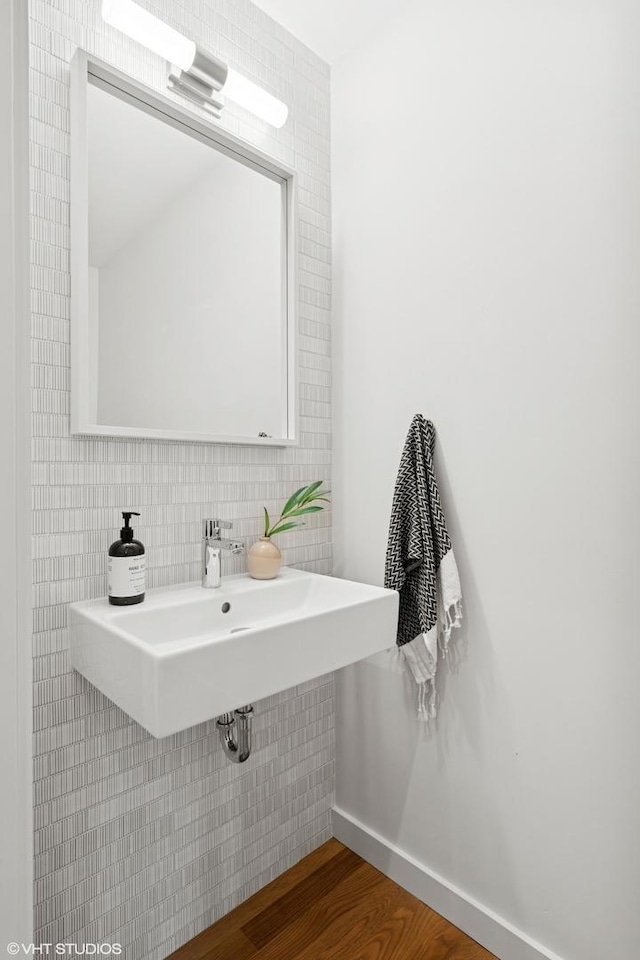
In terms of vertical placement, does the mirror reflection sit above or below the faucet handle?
above

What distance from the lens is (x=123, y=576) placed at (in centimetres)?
115

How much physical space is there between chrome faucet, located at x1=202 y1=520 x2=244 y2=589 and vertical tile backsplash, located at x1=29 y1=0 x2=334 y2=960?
3 centimetres

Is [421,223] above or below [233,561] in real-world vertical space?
above

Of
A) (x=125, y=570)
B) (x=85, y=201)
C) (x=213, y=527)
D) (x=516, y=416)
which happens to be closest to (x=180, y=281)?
(x=85, y=201)

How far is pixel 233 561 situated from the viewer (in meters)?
1.49

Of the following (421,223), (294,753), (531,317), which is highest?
(421,223)

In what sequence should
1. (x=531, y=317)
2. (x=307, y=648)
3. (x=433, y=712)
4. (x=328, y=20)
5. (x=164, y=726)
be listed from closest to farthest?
1. (x=164, y=726)
2. (x=307, y=648)
3. (x=531, y=317)
4. (x=433, y=712)
5. (x=328, y=20)

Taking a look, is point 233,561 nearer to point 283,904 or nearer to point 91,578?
point 91,578

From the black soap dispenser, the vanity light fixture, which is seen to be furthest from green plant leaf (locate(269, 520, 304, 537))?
the vanity light fixture

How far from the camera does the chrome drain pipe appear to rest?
1.32m

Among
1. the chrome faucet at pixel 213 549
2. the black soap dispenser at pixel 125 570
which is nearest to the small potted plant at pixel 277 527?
the chrome faucet at pixel 213 549

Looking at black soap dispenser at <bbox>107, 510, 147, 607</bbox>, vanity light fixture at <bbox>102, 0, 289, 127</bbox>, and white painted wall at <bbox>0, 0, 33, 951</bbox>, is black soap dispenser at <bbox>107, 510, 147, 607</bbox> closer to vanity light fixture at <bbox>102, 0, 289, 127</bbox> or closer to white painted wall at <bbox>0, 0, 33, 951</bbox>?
white painted wall at <bbox>0, 0, 33, 951</bbox>

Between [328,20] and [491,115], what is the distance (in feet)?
2.12

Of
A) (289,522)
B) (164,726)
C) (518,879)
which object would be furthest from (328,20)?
(518,879)
